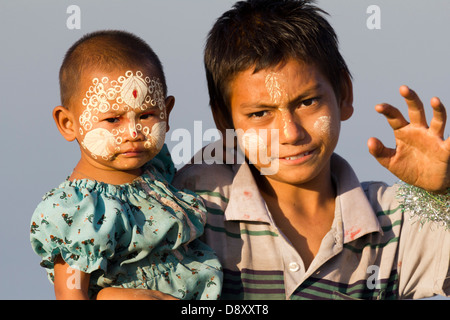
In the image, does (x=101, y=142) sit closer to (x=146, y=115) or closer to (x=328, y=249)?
(x=146, y=115)

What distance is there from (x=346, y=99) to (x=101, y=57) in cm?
126

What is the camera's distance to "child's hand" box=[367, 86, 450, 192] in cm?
336

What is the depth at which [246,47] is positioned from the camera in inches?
145

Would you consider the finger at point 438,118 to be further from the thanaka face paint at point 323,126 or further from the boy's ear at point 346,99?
the boy's ear at point 346,99

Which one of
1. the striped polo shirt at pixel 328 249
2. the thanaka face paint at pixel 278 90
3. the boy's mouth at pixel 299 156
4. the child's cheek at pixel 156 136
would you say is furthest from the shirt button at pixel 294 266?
the child's cheek at pixel 156 136

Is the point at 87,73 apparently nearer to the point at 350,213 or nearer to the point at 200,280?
the point at 200,280

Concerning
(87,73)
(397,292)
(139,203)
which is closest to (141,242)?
(139,203)

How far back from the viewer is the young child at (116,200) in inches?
A: 124

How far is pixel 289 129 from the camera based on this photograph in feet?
11.6

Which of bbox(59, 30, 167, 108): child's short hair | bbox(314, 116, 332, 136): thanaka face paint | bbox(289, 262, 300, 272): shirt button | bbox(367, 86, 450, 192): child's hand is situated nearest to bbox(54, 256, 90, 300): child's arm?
bbox(59, 30, 167, 108): child's short hair

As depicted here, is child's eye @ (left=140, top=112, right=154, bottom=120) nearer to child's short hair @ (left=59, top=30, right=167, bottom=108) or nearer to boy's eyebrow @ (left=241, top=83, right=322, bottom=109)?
child's short hair @ (left=59, top=30, right=167, bottom=108)

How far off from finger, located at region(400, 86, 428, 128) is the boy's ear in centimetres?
56

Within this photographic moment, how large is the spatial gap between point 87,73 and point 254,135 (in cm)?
79

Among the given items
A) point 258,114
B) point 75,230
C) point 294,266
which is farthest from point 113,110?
point 294,266
